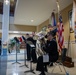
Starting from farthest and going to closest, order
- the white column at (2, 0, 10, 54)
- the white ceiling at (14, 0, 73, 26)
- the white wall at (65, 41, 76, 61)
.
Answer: the white column at (2, 0, 10, 54), the white wall at (65, 41, 76, 61), the white ceiling at (14, 0, 73, 26)

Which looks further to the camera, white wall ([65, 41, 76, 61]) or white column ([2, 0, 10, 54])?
white column ([2, 0, 10, 54])

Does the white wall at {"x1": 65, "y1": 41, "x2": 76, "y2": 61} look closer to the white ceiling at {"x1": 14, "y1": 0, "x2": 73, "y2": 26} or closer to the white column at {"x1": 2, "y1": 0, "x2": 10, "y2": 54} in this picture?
the white ceiling at {"x1": 14, "y1": 0, "x2": 73, "y2": 26}

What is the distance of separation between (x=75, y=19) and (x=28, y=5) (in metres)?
2.13

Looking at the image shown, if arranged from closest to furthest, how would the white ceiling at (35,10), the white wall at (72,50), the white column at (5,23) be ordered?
the white ceiling at (35,10), the white wall at (72,50), the white column at (5,23)

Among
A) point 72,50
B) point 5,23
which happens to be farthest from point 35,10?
point 72,50

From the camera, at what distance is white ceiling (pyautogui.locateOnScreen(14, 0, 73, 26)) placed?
441 cm

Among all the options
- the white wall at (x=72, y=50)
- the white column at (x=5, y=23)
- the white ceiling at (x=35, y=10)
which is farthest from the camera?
the white column at (x=5, y=23)

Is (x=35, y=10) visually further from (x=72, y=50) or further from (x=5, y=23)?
(x=72, y=50)

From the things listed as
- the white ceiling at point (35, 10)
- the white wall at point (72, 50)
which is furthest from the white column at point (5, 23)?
the white wall at point (72, 50)

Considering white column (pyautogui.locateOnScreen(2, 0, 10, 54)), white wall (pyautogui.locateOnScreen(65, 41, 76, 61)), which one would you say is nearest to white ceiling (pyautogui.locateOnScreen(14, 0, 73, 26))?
white column (pyautogui.locateOnScreen(2, 0, 10, 54))

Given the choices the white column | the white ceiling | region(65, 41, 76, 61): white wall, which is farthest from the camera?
the white column

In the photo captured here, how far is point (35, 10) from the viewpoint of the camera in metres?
5.36

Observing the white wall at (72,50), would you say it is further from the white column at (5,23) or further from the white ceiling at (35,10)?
the white column at (5,23)

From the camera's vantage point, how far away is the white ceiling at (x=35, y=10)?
174 inches
